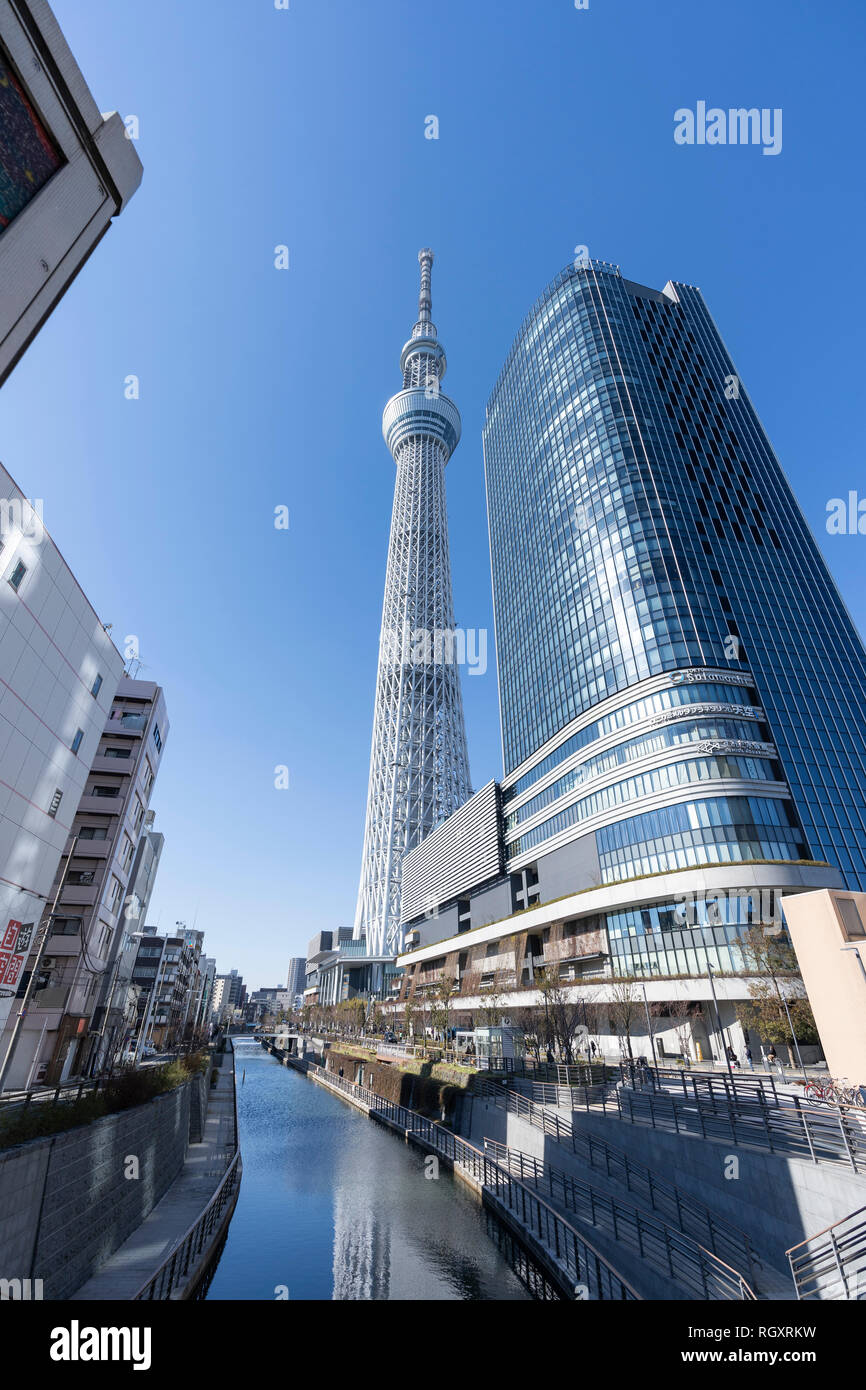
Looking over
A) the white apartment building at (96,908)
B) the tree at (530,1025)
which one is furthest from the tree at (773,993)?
the white apartment building at (96,908)

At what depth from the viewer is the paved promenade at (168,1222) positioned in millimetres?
15578

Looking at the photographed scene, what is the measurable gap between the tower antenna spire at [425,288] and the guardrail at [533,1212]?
190330mm

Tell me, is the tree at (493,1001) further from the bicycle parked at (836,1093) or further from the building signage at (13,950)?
the building signage at (13,950)

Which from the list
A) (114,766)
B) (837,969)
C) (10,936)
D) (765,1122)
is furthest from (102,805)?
(837,969)

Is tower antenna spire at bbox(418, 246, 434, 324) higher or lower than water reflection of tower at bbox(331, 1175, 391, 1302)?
higher

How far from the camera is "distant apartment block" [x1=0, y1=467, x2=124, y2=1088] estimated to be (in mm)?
24234

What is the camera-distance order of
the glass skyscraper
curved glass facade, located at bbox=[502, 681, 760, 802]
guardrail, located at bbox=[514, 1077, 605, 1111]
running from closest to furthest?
guardrail, located at bbox=[514, 1077, 605, 1111]
the glass skyscraper
curved glass facade, located at bbox=[502, 681, 760, 802]

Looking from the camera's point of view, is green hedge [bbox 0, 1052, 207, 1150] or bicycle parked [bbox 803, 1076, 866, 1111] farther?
bicycle parked [bbox 803, 1076, 866, 1111]

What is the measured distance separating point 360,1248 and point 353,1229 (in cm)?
225

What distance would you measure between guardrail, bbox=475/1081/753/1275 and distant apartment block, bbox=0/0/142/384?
24.8m

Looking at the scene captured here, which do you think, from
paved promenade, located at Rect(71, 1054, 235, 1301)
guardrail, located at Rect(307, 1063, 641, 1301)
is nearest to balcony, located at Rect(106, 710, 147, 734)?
paved promenade, located at Rect(71, 1054, 235, 1301)

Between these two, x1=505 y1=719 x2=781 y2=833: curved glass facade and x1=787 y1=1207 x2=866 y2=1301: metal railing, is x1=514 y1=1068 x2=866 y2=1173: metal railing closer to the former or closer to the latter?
x1=787 y1=1207 x2=866 y2=1301: metal railing

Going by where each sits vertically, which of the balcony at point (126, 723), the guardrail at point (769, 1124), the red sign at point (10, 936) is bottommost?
the guardrail at point (769, 1124)
